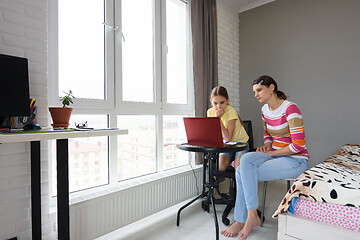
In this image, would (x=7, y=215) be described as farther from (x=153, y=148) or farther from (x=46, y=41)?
(x=153, y=148)

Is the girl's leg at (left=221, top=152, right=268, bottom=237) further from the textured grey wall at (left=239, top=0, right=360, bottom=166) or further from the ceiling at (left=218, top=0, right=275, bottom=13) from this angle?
the ceiling at (left=218, top=0, right=275, bottom=13)

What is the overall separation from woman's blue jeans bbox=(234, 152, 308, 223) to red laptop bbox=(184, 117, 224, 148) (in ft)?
0.94

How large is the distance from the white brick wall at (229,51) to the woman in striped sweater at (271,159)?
1407 mm

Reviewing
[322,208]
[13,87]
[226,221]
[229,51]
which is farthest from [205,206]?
[229,51]

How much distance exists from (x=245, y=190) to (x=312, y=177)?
46 centimetres

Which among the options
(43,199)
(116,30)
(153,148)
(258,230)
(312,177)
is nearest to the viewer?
(312,177)

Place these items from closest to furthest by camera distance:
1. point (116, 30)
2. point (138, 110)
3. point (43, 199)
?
point (43, 199) → point (116, 30) → point (138, 110)

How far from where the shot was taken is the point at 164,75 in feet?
7.94

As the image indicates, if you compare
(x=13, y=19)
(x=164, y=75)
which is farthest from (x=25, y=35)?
(x=164, y=75)

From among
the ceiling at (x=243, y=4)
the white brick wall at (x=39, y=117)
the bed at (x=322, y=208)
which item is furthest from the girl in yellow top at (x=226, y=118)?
the ceiling at (x=243, y=4)

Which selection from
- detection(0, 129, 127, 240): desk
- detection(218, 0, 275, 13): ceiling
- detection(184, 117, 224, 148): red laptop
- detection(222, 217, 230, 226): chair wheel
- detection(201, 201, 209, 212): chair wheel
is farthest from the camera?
detection(218, 0, 275, 13): ceiling

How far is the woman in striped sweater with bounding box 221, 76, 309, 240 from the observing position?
1.62 m

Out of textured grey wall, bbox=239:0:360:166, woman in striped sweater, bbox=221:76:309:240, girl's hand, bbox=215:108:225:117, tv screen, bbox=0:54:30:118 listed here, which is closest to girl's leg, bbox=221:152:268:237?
woman in striped sweater, bbox=221:76:309:240

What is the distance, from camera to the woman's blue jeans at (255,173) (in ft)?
5.30
